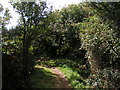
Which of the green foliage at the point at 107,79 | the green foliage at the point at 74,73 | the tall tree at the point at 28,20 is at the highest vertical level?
the tall tree at the point at 28,20

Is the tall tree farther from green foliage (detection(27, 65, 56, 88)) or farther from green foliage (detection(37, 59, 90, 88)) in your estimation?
green foliage (detection(37, 59, 90, 88))

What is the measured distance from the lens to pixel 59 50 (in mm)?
17281

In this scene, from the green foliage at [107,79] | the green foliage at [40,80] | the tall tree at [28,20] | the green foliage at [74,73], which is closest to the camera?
the green foliage at [107,79]

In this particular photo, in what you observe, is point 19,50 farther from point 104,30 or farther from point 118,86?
point 118,86

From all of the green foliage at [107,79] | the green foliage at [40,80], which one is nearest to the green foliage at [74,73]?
the green foliage at [107,79]

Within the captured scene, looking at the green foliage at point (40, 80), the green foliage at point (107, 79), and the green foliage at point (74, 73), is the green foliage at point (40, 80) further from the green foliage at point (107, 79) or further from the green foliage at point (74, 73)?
the green foliage at point (107, 79)

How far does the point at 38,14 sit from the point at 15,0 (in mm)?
1476

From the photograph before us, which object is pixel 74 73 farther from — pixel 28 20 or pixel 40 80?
pixel 28 20

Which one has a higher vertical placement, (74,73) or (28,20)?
(28,20)

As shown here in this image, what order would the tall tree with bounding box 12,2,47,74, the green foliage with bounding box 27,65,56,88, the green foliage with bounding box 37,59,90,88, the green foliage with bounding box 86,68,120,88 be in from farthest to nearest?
the green foliage with bounding box 37,59,90,88 → the tall tree with bounding box 12,2,47,74 → the green foliage with bounding box 27,65,56,88 → the green foliage with bounding box 86,68,120,88

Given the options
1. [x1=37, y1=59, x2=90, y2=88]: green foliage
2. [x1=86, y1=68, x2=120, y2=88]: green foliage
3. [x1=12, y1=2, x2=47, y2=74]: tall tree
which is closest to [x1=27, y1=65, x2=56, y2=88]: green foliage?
[x1=12, y1=2, x2=47, y2=74]: tall tree

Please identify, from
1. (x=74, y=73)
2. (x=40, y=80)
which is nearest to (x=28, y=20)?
(x=40, y=80)

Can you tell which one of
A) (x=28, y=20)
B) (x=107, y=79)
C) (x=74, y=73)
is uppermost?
(x=28, y=20)

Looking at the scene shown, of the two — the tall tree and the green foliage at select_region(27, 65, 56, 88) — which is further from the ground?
the tall tree
